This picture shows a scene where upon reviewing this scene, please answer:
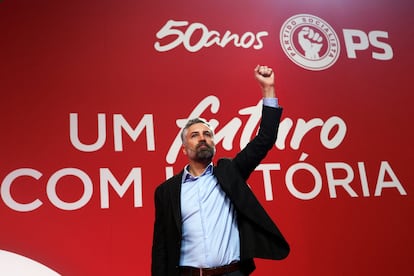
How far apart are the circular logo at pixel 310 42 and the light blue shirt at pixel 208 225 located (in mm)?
1564

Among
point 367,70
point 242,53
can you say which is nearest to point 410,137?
point 367,70

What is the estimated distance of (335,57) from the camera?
3.07m

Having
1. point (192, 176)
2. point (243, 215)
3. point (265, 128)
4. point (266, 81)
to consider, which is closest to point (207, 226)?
point (243, 215)

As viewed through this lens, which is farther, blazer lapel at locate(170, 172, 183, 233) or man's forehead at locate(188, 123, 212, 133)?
man's forehead at locate(188, 123, 212, 133)

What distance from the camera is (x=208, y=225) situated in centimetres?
160

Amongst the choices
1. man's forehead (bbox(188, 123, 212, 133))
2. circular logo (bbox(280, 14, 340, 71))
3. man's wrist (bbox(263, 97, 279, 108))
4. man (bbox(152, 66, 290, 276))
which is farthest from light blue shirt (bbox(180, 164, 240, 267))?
circular logo (bbox(280, 14, 340, 71))

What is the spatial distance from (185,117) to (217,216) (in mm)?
1145

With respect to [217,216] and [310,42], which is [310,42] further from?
[217,216]

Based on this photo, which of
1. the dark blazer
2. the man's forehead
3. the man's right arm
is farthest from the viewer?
the man's forehead

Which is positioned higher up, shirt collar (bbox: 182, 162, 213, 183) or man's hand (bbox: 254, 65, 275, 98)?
man's hand (bbox: 254, 65, 275, 98)

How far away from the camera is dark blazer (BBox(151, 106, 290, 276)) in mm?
1541

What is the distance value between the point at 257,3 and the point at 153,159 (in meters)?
1.43

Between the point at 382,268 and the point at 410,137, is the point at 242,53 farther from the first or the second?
the point at 382,268

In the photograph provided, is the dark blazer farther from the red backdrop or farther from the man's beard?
the red backdrop
